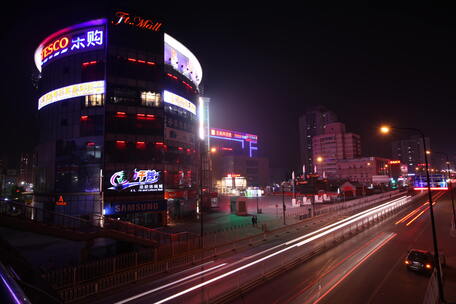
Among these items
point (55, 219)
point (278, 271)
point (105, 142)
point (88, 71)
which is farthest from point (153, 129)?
point (278, 271)

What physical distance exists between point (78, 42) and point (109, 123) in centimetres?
1386

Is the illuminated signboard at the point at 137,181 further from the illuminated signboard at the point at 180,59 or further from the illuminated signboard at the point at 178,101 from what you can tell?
the illuminated signboard at the point at 180,59

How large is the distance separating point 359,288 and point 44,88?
49.0m

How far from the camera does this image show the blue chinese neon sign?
36.7m

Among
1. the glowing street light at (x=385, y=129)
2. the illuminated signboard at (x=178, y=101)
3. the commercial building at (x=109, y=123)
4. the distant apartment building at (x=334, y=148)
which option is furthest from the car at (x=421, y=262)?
the distant apartment building at (x=334, y=148)

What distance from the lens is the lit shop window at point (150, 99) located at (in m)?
37.9

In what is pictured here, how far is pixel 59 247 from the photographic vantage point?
26359 mm

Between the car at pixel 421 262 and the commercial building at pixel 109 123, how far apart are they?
2949 centimetres

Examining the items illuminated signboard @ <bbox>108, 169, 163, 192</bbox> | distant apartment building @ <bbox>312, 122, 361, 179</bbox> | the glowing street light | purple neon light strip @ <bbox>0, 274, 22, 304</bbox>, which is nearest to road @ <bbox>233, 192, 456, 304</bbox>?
the glowing street light

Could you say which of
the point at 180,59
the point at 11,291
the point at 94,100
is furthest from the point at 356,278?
the point at 180,59

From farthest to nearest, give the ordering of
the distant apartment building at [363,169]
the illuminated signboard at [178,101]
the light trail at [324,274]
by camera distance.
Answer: the distant apartment building at [363,169] < the illuminated signboard at [178,101] < the light trail at [324,274]

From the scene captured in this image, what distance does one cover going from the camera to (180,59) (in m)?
47.0

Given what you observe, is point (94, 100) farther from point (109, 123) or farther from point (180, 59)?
point (180, 59)

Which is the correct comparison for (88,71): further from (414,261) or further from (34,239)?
(414,261)
